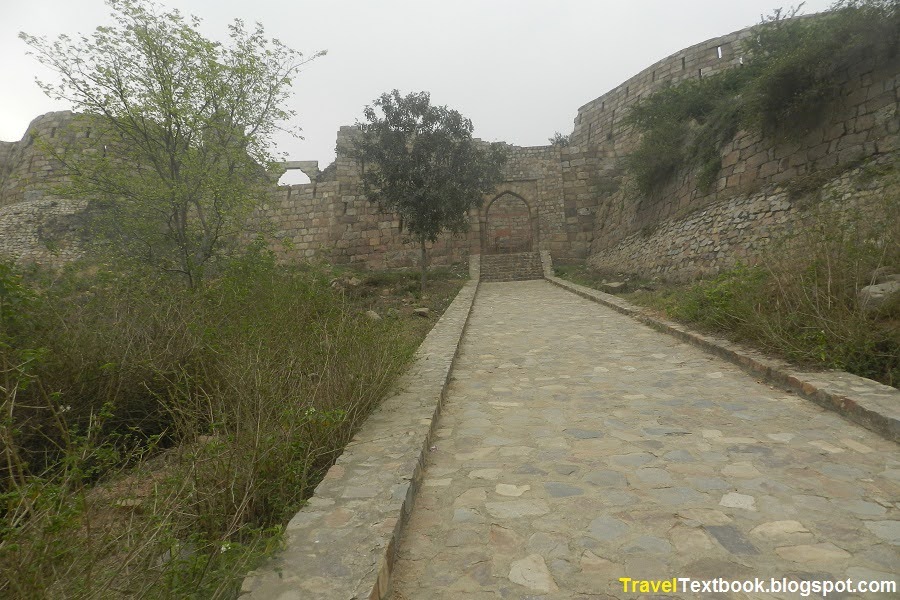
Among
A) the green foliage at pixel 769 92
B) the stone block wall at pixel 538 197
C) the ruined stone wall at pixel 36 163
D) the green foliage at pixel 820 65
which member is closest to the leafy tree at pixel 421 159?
the stone block wall at pixel 538 197

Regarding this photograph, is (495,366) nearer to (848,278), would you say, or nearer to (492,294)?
(848,278)

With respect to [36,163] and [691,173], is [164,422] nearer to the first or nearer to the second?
[691,173]

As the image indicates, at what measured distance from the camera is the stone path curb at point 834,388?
9.58ft

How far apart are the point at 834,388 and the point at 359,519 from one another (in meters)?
3.56

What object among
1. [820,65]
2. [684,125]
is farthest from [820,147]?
[684,125]

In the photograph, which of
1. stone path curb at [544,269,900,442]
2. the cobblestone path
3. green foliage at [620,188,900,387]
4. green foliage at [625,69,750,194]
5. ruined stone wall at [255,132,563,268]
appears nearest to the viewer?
the cobblestone path

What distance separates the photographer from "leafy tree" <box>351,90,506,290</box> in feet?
44.5

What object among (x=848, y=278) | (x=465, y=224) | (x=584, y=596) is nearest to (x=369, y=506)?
(x=584, y=596)

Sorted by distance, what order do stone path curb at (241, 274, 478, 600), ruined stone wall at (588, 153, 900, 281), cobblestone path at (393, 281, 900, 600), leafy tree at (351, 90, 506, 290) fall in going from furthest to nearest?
1. leafy tree at (351, 90, 506, 290)
2. ruined stone wall at (588, 153, 900, 281)
3. cobblestone path at (393, 281, 900, 600)
4. stone path curb at (241, 274, 478, 600)

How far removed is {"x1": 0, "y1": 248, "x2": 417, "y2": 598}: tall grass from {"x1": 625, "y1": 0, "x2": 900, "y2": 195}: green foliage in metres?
9.17

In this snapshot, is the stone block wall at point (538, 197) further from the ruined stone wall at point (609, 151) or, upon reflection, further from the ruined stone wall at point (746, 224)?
the ruined stone wall at point (746, 224)

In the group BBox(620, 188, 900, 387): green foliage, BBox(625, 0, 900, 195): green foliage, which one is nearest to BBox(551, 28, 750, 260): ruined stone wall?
BBox(625, 0, 900, 195): green foliage

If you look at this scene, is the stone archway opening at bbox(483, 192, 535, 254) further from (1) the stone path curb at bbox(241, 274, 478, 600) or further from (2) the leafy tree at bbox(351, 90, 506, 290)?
(1) the stone path curb at bbox(241, 274, 478, 600)

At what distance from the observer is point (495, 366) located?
5398 mm
